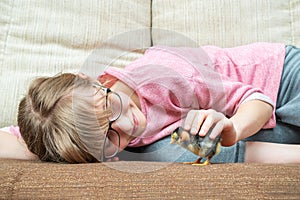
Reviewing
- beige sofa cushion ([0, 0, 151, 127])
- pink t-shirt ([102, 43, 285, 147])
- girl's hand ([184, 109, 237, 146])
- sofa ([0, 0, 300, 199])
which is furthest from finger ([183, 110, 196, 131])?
beige sofa cushion ([0, 0, 151, 127])

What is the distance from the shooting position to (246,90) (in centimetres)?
117

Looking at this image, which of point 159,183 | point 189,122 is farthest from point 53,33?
point 159,183

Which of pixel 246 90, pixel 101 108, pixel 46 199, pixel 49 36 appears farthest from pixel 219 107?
pixel 49 36

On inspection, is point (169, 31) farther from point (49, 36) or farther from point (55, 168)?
point (55, 168)

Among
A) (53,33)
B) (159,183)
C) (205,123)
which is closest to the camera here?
(159,183)

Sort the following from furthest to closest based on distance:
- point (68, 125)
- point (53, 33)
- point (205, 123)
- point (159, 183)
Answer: point (53, 33), point (68, 125), point (205, 123), point (159, 183)

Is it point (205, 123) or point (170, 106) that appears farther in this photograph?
point (170, 106)

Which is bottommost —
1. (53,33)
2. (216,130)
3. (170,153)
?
(170,153)

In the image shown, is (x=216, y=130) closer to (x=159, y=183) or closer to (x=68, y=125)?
(x=159, y=183)

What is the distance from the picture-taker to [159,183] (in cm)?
74

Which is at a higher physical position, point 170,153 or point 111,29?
point 111,29

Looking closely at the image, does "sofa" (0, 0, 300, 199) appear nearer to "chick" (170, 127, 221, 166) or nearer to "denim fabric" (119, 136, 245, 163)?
"denim fabric" (119, 136, 245, 163)

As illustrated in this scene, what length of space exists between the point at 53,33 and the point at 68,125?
648mm

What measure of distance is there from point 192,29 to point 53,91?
0.73 m
